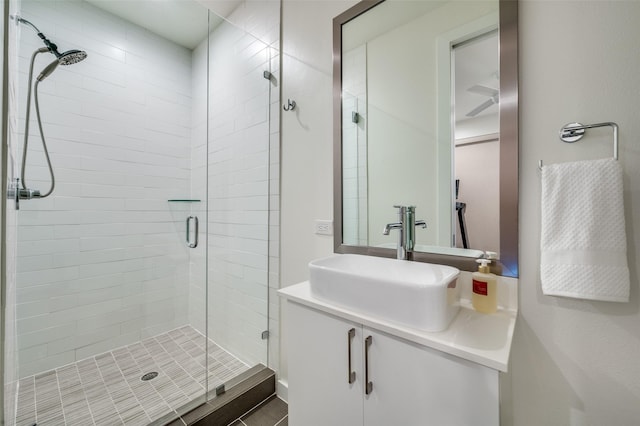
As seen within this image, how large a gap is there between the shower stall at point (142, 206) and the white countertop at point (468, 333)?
38.1 inches

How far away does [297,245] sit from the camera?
1.56m

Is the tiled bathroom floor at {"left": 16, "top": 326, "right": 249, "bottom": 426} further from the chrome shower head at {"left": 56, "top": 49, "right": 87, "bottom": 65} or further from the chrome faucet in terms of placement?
the chrome shower head at {"left": 56, "top": 49, "right": 87, "bottom": 65}

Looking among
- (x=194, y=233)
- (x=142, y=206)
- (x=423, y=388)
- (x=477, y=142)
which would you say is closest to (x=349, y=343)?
(x=423, y=388)

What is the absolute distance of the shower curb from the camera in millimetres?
1292

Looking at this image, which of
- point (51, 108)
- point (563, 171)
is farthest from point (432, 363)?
point (51, 108)

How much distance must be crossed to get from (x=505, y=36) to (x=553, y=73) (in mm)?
205

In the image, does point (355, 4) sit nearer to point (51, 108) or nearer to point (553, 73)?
point (553, 73)

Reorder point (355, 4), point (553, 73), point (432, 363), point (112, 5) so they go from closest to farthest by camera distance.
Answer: point (432, 363) → point (553, 73) → point (355, 4) → point (112, 5)

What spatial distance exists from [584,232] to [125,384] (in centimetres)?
237

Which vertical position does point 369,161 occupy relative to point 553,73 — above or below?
below

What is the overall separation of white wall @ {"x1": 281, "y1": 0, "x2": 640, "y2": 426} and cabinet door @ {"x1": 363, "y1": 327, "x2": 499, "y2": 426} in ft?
0.71

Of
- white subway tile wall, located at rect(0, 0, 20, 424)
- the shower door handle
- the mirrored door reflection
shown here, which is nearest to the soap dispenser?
the mirrored door reflection

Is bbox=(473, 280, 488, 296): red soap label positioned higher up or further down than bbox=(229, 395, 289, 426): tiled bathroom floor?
higher up

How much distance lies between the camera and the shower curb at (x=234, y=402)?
129 cm
